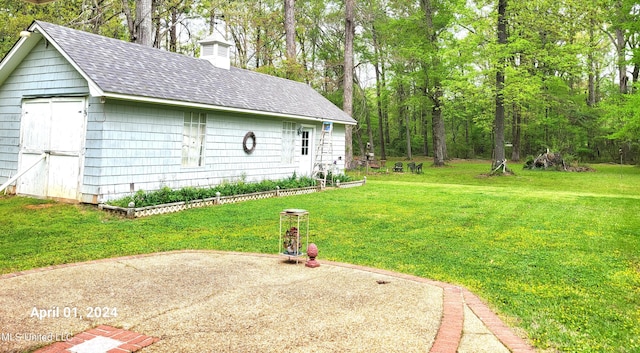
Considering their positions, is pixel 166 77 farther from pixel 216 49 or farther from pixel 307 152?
pixel 307 152

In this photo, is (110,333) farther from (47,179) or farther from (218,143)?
(218,143)

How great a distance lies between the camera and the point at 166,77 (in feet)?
38.5

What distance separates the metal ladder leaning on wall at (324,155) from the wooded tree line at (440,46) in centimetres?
637

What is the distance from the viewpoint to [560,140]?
3509 centimetres

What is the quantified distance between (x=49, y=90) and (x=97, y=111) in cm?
196

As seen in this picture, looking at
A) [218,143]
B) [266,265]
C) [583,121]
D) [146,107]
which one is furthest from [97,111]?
[583,121]

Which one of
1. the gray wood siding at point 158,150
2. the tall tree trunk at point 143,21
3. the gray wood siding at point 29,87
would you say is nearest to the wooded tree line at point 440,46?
the tall tree trunk at point 143,21

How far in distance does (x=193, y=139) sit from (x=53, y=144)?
10.9ft

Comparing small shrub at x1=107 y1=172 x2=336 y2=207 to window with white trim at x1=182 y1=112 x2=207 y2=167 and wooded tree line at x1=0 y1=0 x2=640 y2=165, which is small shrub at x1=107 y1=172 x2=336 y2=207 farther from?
wooded tree line at x1=0 y1=0 x2=640 y2=165

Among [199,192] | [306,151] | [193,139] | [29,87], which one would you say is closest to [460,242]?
[199,192]

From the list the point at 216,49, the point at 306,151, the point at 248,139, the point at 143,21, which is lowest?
the point at 306,151

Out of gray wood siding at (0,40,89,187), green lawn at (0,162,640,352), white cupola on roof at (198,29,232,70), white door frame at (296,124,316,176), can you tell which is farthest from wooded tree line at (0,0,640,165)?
white door frame at (296,124,316,176)

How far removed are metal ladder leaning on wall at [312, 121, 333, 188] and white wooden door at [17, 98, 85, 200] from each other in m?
8.81

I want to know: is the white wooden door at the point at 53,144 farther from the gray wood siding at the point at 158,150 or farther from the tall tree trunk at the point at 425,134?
the tall tree trunk at the point at 425,134
